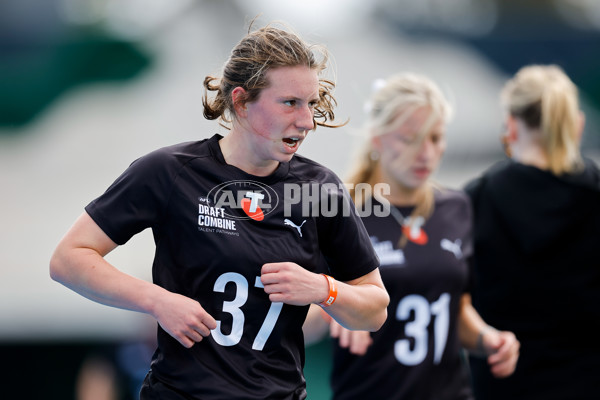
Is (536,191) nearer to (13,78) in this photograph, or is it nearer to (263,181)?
(263,181)

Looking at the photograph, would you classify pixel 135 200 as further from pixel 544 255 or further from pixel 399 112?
pixel 544 255

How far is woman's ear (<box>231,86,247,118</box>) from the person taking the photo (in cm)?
248

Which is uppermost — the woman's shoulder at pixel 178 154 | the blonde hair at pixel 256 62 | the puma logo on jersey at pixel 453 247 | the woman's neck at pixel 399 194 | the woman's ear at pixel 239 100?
the blonde hair at pixel 256 62

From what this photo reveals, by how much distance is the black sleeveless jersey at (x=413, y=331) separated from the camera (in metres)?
3.44

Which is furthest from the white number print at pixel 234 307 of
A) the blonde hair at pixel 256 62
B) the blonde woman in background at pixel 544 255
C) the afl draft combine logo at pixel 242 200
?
the blonde woman in background at pixel 544 255

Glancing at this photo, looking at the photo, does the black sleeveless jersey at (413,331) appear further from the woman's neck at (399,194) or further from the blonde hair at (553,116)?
the blonde hair at (553,116)

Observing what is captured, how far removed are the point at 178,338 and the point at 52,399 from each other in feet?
15.3

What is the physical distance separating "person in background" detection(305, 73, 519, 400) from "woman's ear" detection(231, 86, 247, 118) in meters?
1.11

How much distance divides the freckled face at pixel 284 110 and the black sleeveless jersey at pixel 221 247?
148 millimetres

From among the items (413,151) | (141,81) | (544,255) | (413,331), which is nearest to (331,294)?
(413,331)

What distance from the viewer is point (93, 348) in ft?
20.7

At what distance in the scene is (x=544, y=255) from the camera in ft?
13.2

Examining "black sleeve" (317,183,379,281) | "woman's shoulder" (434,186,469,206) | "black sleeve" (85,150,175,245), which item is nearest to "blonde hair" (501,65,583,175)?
"woman's shoulder" (434,186,469,206)

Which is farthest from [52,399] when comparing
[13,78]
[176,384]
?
[176,384]
